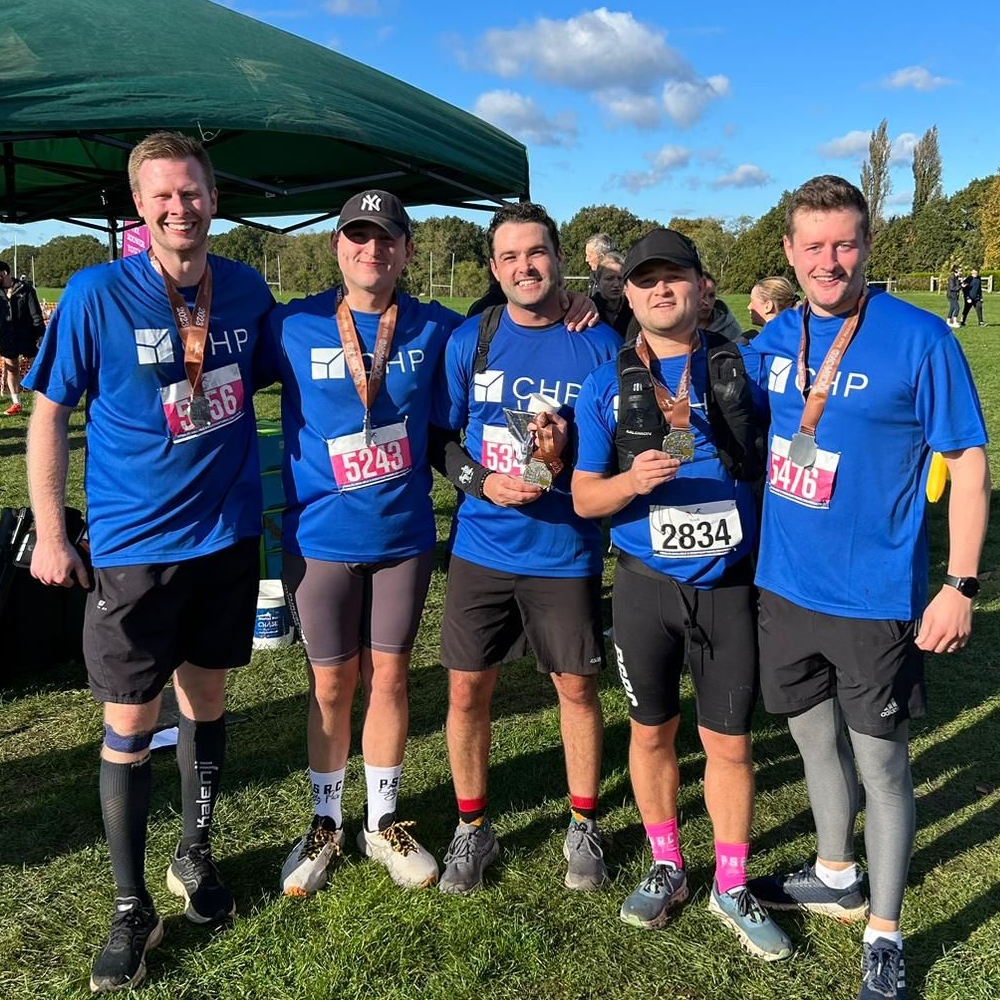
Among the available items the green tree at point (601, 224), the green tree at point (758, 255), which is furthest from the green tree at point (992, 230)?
the green tree at point (601, 224)

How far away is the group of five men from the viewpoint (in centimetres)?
232

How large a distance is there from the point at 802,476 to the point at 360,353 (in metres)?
1.41

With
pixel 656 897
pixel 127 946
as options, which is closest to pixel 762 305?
pixel 656 897

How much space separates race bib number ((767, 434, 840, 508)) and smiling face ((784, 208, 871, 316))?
413mm

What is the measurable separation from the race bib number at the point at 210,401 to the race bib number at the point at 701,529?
1.38 m

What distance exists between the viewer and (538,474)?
2582 millimetres

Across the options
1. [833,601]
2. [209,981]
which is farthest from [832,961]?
[209,981]

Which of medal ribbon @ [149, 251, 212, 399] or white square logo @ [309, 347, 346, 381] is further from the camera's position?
white square logo @ [309, 347, 346, 381]

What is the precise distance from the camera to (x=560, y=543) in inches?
110

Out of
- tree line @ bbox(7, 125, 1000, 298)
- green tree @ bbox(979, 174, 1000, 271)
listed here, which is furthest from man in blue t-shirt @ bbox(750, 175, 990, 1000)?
green tree @ bbox(979, 174, 1000, 271)

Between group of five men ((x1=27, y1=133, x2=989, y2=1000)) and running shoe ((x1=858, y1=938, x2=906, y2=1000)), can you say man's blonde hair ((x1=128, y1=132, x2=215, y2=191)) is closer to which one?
group of five men ((x1=27, y1=133, x2=989, y2=1000))

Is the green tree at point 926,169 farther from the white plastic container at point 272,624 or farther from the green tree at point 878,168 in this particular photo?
the white plastic container at point 272,624

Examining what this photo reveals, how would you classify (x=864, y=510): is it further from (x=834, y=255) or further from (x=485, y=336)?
(x=485, y=336)

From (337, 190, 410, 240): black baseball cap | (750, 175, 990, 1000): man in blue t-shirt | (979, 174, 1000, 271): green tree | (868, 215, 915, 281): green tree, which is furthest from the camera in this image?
(868, 215, 915, 281): green tree
